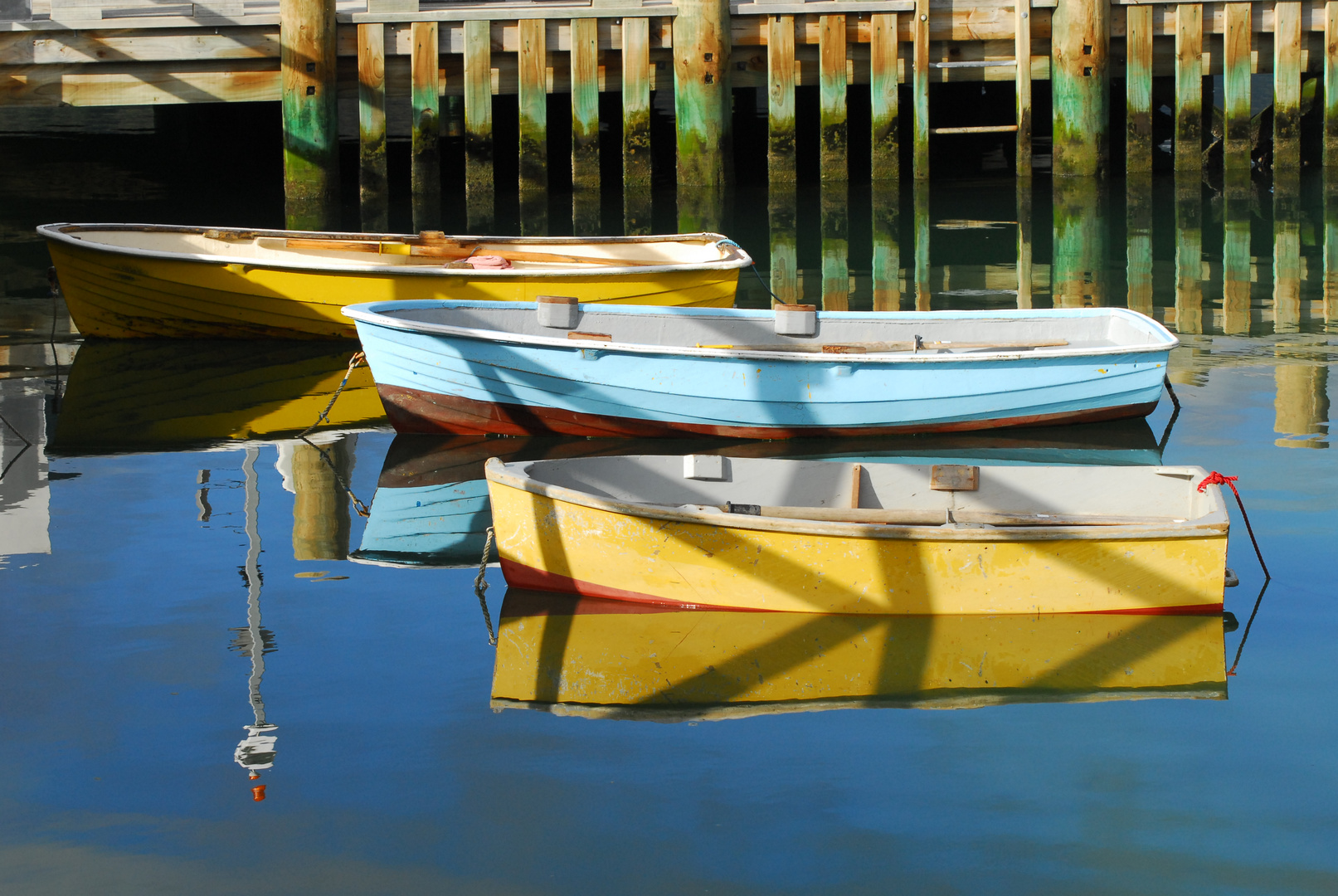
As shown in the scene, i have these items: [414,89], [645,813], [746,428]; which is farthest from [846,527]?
[414,89]

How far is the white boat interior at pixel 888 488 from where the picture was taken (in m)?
6.43

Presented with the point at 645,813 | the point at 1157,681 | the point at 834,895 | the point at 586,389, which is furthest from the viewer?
the point at 586,389

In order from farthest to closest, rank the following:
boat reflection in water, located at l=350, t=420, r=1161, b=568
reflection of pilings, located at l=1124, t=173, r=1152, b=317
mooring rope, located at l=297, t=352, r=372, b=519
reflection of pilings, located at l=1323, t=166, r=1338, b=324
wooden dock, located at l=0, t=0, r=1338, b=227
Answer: wooden dock, located at l=0, t=0, r=1338, b=227, reflection of pilings, located at l=1124, t=173, r=1152, b=317, reflection of pilings, located at l=1323, t=166, r=1338, b=324, boat reflection in water, located at l=350, t=420, r=1161, b=568, mooring rope, located at l=297, t=352, r=372, b=519

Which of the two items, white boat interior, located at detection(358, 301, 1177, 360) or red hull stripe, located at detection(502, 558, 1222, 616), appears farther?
white boat interior, located at detection(358, 301, 1177, 360)

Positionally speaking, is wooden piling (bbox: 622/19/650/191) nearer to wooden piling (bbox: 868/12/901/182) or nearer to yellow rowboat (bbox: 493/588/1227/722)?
wooden piling (bbox: 868/12/901/182)

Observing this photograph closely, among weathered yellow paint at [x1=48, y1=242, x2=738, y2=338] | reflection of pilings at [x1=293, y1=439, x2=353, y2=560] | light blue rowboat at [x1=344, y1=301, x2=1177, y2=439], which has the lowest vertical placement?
reflection of pilings at [x1=293, y1=439, x2=353, y2=560]

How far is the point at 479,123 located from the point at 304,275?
6600 mm

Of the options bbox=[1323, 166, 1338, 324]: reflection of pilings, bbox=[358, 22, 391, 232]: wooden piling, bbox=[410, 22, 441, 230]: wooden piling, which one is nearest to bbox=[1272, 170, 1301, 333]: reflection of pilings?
bbox=[1323, 166, 1338, 324]: reflection of pilings

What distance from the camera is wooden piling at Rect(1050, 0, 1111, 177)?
17375 mm

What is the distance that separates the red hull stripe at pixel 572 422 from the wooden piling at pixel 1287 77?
10.5 m

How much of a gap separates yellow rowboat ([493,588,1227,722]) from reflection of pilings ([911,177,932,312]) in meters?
6.25

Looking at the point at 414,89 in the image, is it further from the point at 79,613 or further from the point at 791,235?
the point at 79,613

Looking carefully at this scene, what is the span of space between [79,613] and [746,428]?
13.1 ft

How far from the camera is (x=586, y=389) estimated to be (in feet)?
29.1
